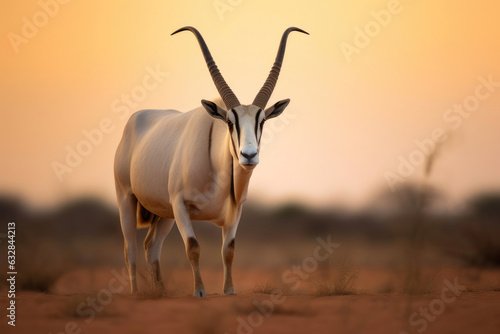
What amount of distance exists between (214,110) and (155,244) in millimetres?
2645

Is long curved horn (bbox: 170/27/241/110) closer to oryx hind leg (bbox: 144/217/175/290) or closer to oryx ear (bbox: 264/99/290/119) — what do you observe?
oryx ear (bbox: 264/99/290/119)

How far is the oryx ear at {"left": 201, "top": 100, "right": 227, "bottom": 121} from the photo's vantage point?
837 cm

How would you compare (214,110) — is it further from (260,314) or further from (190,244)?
(260,314)

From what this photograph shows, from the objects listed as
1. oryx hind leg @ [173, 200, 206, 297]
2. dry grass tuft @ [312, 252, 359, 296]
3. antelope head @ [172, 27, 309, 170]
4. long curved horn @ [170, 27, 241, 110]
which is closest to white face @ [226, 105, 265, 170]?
antelope head @ [172, 27, 309, 170]

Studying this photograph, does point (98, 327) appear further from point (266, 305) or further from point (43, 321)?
point (266, 305)

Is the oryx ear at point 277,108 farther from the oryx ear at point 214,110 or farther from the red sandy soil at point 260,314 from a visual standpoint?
the red sandy soil at point 260,314

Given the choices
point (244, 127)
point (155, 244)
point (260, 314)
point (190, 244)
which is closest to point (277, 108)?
point (244, 127)

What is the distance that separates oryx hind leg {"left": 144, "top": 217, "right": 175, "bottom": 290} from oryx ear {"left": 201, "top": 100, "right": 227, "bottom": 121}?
7.91ft

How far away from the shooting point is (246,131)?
304 inches

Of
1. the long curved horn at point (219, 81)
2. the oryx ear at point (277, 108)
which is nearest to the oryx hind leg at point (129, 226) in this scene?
the long curved horn at point (219, 81)

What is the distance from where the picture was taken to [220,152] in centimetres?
865

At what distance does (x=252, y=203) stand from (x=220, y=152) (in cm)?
2008

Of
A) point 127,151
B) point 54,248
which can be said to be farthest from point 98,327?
point 54,248

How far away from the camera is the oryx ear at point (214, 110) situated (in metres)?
8.37
